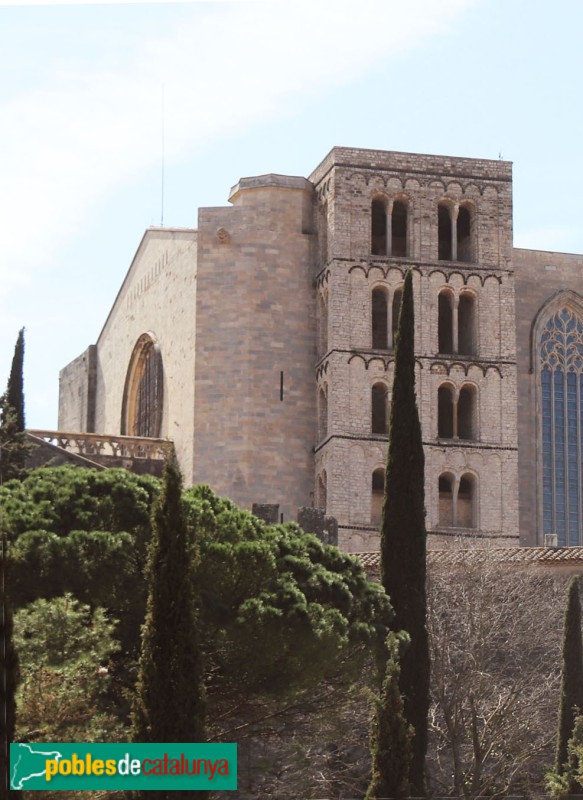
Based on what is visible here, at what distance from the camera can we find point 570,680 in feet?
115

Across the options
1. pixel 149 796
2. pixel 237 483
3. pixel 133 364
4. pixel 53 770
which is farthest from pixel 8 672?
pixel 133 364

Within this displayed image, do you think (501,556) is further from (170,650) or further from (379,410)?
(170,650)

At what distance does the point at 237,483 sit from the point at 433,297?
7.30 metres

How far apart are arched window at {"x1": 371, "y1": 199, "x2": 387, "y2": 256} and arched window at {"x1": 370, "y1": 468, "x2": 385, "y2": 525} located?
20.8 feet

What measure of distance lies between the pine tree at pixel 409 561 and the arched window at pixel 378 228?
74.6 ft

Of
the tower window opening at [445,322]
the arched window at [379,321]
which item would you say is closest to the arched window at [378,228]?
the arched window at [379,321]

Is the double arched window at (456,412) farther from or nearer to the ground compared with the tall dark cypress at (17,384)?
farther from the ground

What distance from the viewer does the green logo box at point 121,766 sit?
20109 mm

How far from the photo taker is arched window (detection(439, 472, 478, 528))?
52.7 metres

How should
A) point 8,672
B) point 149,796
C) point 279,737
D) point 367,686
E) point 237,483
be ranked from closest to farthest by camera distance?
point 8,672 → point 149,796 → point 367,686 → point 279,737 → point 237,483

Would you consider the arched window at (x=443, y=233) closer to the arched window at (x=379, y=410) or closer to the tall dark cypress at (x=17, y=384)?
the arched window at (x=379, y=410)

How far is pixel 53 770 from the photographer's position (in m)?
20.2

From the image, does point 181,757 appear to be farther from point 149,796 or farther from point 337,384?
point 337,384

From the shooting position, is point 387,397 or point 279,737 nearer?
point 279,737
